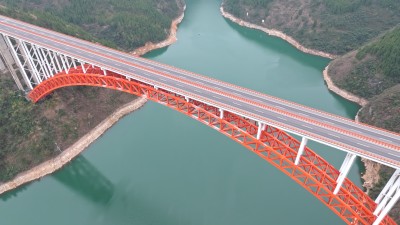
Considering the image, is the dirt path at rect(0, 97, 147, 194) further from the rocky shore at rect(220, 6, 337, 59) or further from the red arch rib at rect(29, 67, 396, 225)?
the rocky shore at rect(220, 6, 337, 59)

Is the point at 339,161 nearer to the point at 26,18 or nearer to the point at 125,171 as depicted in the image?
the point at 125,171

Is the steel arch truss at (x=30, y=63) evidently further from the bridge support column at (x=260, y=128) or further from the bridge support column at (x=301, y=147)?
the bridge support column at (x=301, y=147)

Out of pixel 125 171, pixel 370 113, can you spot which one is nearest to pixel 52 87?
pixel 125 171

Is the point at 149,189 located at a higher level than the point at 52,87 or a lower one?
lower

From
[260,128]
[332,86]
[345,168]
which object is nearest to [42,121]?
[260,128]

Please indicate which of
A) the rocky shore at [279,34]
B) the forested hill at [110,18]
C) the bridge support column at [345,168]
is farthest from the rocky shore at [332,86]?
the forested hill at [110,18]

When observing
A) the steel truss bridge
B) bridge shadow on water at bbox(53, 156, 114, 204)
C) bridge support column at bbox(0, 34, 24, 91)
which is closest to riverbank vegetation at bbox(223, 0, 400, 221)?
the steel truss bridge

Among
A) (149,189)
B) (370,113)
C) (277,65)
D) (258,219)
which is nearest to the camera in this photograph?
(258,219)
